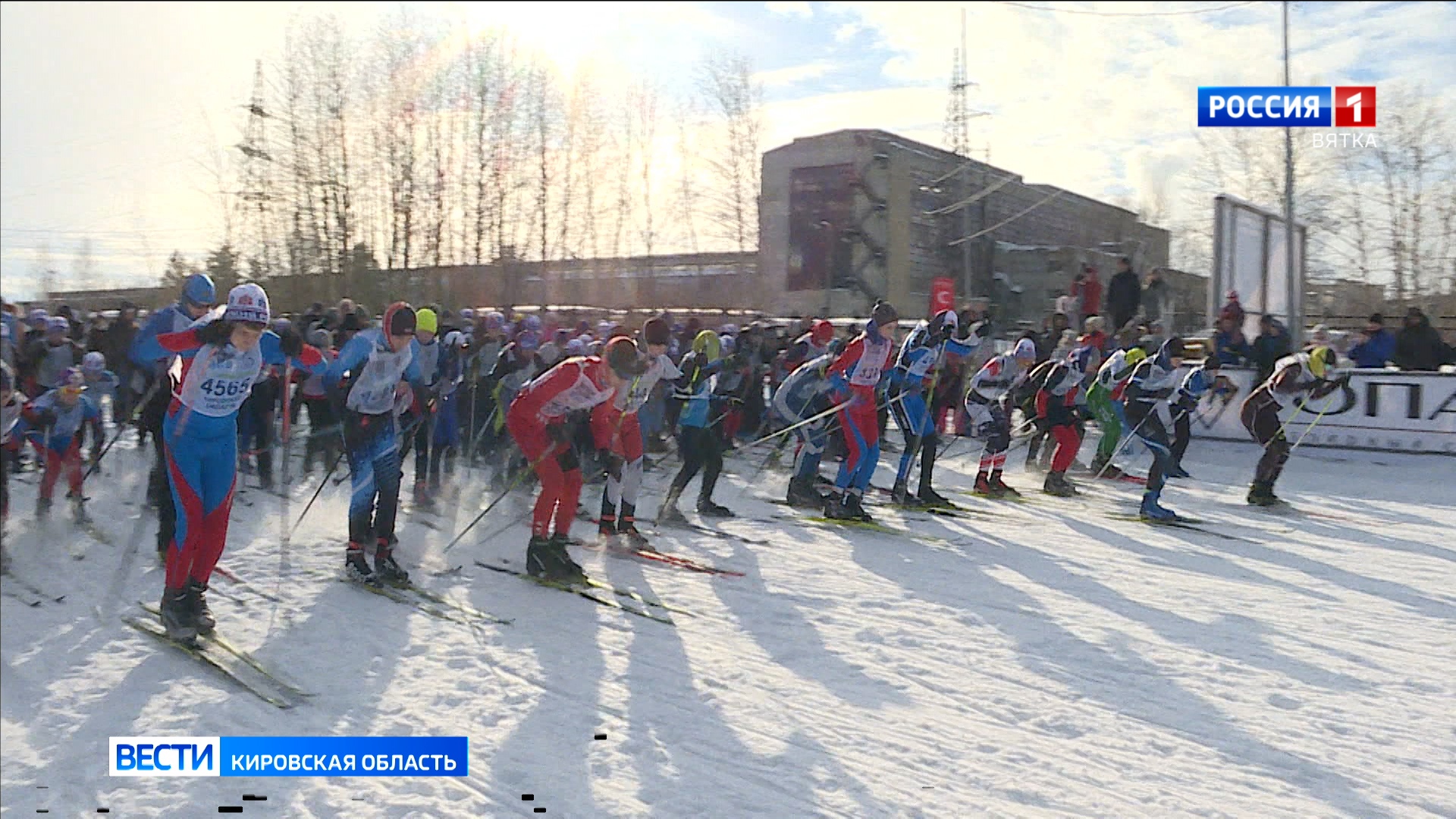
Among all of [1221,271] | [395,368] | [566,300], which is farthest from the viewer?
[566,300]

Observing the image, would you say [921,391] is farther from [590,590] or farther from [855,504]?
[590,590]

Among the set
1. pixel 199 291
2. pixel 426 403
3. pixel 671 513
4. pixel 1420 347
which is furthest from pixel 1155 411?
pixel 199 291

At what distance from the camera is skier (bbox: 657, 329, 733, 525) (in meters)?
10.1

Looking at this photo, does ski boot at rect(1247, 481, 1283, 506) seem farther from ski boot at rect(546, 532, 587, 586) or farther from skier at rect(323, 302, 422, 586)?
skier at rect(323, 302, 422, 586)

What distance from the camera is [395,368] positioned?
24.0ft

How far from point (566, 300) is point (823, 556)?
978 inches

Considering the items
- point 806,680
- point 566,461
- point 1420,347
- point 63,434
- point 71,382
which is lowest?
point 806,680

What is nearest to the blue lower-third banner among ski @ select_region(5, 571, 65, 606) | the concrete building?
ski @ select_region(5, 571, 65, 606)

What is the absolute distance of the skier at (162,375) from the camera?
6.43 m

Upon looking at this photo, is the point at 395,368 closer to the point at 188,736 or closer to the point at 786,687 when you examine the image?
the point at 188,736

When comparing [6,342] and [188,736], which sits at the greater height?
[6,342]

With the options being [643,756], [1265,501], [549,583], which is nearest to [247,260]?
[549,583]

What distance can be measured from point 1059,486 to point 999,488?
0.68m

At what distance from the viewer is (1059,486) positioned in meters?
12.1
